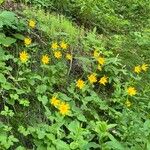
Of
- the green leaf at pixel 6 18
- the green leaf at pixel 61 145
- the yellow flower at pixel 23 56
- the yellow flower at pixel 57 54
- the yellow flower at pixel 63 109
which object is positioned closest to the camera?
the green leaf at pixel 61 145

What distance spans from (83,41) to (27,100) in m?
1.12

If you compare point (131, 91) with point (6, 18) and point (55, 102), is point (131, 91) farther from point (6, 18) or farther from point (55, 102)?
point (6, 18)

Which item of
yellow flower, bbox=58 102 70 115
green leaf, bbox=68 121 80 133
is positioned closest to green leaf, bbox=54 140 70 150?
green leaf, bbox=68 121 80 133

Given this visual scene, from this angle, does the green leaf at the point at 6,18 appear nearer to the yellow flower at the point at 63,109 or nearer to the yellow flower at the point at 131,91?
the yellow flower at the point at 63,109

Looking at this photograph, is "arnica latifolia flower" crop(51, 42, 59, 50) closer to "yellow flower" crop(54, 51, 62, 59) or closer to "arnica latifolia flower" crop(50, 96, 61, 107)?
"yellow flower" crop(54, 51, 62, 59)

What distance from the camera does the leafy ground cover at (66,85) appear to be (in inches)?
126

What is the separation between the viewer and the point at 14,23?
3812 mm

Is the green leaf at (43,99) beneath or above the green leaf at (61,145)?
above

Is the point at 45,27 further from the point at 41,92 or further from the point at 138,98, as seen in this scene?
the point at 138,98

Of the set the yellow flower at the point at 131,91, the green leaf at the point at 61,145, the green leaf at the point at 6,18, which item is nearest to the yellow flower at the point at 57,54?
the green leaf at the point at 6,18

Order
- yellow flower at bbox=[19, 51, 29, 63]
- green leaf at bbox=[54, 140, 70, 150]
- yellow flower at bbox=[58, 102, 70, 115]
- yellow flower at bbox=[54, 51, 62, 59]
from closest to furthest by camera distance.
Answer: green leaf at bbox=[54, 140, 70, 150]
yellow flower at bbox=[58, 102, 70, 115]
yellow flower at bbox=[19, 51, 29, 63]
yellow flower at bbox=[54, 51, 62, 59]

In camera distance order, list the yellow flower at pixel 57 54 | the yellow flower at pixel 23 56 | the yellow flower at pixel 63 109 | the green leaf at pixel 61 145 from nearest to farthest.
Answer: the green leaf at pixel 61 145
the yellow flower at pixel 63 109
the yellow flower at pixel 23 56
the yellow flower at pixel 57 54

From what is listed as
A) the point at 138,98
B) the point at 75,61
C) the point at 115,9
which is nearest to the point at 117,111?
the point at 138,98

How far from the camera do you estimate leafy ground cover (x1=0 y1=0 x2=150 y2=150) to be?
3.21 metres
